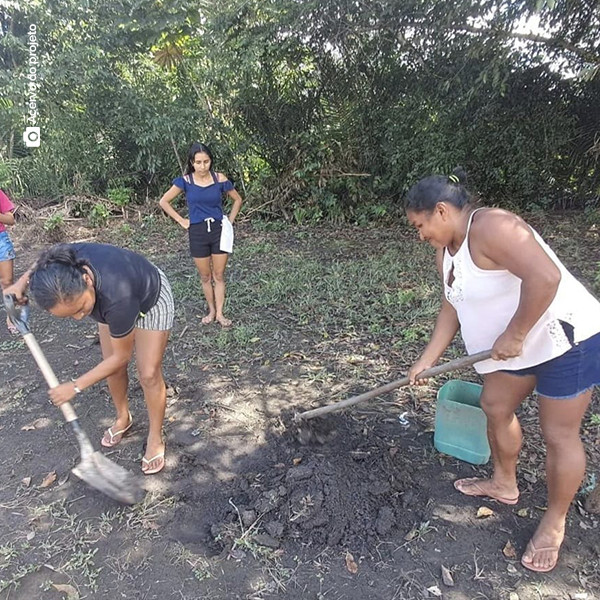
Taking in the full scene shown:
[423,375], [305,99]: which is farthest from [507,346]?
[305,99]

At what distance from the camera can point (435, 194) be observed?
175 cm

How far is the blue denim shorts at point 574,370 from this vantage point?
1764 mm

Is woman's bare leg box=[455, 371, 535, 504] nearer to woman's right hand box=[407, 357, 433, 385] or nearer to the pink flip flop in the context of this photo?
woman's right hand box=[407, 357, 433, 385]

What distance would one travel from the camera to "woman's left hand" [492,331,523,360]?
175 cm

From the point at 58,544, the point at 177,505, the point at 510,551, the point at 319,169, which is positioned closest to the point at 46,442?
the point at 58,544

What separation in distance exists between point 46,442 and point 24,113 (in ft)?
23.3

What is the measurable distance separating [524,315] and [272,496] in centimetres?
148

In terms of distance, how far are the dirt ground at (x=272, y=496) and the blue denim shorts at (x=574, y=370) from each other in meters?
0.81

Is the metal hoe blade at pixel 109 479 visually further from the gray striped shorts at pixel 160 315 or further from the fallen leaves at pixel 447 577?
the fallen leaves at pixel 447 577

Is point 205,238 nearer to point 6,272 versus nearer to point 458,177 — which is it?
point 6,272

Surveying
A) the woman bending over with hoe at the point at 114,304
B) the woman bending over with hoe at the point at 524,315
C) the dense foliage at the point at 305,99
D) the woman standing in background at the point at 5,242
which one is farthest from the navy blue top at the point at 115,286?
the dense foliage at the point at 305,99

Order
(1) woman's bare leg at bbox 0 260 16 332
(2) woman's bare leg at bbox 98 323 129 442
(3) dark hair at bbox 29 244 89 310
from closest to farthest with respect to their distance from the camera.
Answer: (3) dark hair at bbox 29 244 89 310 < (2) woman's bare leg at bbox 98 323 129 442 < (1) woman's bare leg at bbox 0 260 16 332

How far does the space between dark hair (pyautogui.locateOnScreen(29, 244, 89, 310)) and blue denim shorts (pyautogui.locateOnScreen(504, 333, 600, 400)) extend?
1817 millimetres

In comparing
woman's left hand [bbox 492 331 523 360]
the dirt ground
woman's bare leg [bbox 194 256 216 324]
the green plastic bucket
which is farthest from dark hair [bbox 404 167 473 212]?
woman's bare leg [bbox 194 256 216 324]
